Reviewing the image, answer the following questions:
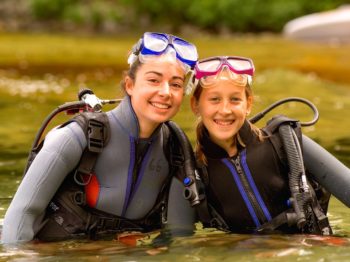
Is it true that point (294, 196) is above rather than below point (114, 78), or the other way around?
below

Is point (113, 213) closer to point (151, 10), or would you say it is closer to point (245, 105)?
point (245, 105)

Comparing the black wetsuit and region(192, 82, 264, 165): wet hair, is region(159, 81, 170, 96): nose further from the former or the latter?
the black wetsuit

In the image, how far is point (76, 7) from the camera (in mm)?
32688

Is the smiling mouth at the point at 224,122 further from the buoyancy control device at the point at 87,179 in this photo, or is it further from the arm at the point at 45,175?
the arm at the point at 45,175

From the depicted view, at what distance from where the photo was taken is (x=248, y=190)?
4.22m

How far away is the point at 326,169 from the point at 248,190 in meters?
0.45

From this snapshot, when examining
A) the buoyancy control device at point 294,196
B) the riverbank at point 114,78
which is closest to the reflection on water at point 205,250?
the buoyancy control device at point 294,196

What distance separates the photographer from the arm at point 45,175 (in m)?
3.95

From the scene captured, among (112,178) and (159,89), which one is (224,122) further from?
(112,178)

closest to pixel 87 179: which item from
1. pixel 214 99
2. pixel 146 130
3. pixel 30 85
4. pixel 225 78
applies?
pixel 146 130

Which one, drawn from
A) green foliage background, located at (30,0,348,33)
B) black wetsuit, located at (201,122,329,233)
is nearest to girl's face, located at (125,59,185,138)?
black wetsuit, located at (201,122,329,233)

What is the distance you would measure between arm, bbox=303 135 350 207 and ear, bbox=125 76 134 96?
1.01 metres

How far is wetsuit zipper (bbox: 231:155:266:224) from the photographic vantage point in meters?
4.20

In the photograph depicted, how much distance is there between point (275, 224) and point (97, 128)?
1102 millimetres
